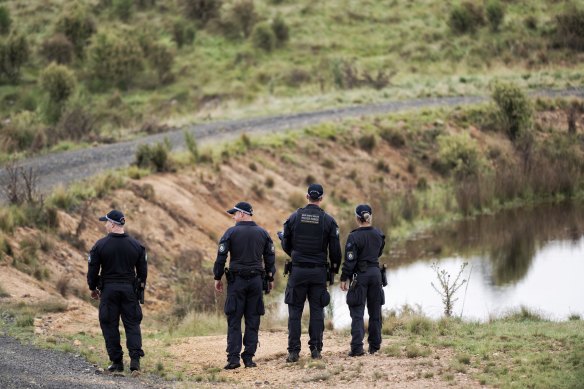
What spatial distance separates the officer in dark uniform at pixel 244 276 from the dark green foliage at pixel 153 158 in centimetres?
1365

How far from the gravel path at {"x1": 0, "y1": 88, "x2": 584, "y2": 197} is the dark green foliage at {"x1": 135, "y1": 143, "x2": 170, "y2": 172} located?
2.13 feet

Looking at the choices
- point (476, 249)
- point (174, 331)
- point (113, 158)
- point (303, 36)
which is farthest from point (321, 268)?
point (303, 36)

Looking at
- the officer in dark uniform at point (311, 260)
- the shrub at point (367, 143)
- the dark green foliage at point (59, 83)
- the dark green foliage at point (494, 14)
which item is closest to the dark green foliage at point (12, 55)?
the dark green foliage at point (59, 83)

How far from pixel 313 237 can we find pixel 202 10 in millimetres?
48517

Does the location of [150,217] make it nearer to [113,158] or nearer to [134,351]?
[113,158]

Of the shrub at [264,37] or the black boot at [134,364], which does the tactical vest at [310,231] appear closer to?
the black boot at [134,364]

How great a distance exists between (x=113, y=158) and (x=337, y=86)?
19.6 m

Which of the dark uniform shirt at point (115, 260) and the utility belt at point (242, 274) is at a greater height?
the dark uniform shirt at point (115, 260)

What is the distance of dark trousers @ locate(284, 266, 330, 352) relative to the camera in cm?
1297

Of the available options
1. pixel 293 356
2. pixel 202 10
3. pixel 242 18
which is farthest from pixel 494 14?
pixel 293 356

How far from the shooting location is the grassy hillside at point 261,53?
45281mm

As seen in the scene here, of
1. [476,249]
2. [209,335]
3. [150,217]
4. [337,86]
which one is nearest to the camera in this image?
[209,335]

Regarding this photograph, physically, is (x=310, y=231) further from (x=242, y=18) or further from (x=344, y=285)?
(x=242, y=18)

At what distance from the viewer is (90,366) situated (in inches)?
499
